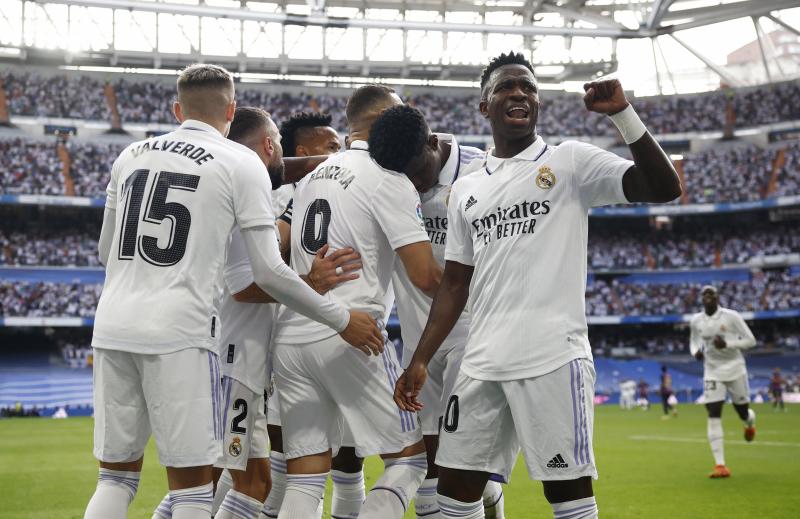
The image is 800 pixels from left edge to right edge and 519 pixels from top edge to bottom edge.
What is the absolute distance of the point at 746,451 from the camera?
1557 centimetres

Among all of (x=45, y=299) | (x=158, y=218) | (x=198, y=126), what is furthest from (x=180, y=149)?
(x=45, y=299)

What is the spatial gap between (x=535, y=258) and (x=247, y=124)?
7.09 feet

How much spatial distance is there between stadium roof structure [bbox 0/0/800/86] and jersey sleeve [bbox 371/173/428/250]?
39.2 meters

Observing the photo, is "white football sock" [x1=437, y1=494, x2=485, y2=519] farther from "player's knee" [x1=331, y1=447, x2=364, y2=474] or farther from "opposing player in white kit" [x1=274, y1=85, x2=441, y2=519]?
"player's knee" [x1=331, y1=447, x2=364, y2=474]

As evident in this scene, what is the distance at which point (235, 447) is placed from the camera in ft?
15.7

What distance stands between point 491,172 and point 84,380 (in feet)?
126

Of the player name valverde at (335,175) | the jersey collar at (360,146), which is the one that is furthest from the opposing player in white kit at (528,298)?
the jersey collar at (360,146)

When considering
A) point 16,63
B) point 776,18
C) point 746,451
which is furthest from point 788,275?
point 16,63

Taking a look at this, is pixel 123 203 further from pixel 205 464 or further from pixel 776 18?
pixel 776 18

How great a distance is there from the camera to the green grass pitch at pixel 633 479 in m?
8.91

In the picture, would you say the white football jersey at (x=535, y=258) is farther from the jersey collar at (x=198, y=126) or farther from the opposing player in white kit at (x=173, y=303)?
the jersey collar at (x=198, y=126)

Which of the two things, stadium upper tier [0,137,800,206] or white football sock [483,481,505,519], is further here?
stadium upper tier [0,137,800,206]

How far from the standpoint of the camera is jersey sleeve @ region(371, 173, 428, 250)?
4574 millimetres

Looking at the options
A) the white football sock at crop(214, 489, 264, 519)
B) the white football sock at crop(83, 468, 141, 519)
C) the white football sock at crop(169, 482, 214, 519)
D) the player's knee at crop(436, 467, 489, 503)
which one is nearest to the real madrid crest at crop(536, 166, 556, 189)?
the player's knee at crop(436, 467, 489, 503)
